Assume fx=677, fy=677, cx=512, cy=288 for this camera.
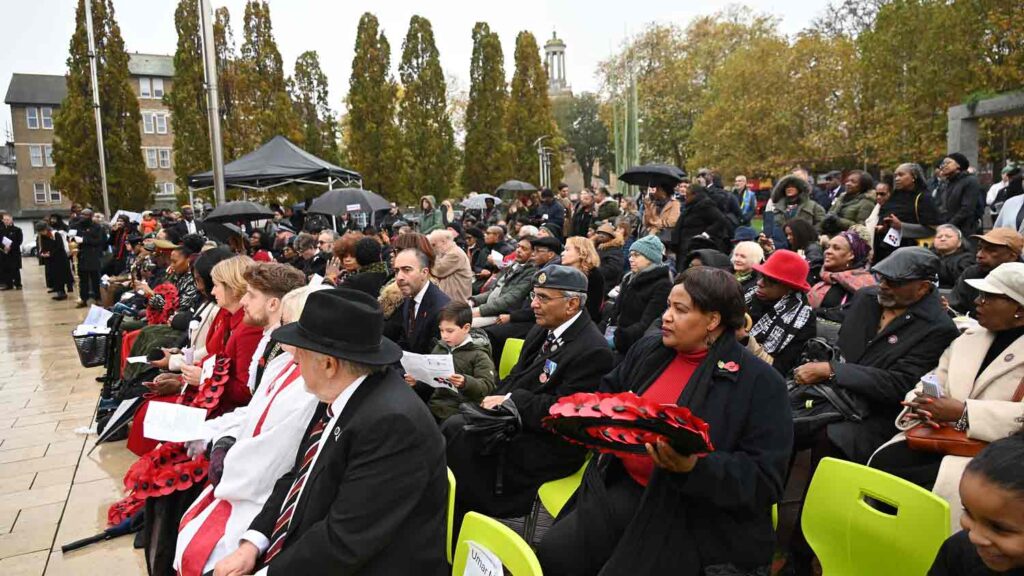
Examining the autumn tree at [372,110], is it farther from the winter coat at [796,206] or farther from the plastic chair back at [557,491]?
the plastic chair back at [557,491]

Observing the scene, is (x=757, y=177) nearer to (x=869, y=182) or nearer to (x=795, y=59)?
(x=795, y=59)

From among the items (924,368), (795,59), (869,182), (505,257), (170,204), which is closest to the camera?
(924,368)

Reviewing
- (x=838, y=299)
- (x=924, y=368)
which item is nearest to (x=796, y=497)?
(x=924, y=368)

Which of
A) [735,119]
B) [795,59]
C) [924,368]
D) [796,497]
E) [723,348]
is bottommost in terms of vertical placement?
[796,497]

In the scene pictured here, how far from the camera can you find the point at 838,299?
5211mm

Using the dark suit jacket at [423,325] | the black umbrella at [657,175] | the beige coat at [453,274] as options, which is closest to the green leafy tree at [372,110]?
the black umbrella at [657,175]

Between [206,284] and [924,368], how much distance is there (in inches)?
205

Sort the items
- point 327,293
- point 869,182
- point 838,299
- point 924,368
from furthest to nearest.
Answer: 1. point 869,182
2. point 838,299
3. point 924,368
4. point 327,293

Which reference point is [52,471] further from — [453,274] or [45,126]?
[45,126]

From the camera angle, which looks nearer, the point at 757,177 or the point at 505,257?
the point at 505,257

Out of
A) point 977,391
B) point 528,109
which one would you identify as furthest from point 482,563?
point 528,109

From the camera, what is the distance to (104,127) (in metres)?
28.0

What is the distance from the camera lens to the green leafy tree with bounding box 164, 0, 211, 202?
1009 inches

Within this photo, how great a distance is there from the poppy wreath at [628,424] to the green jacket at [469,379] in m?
1.86
